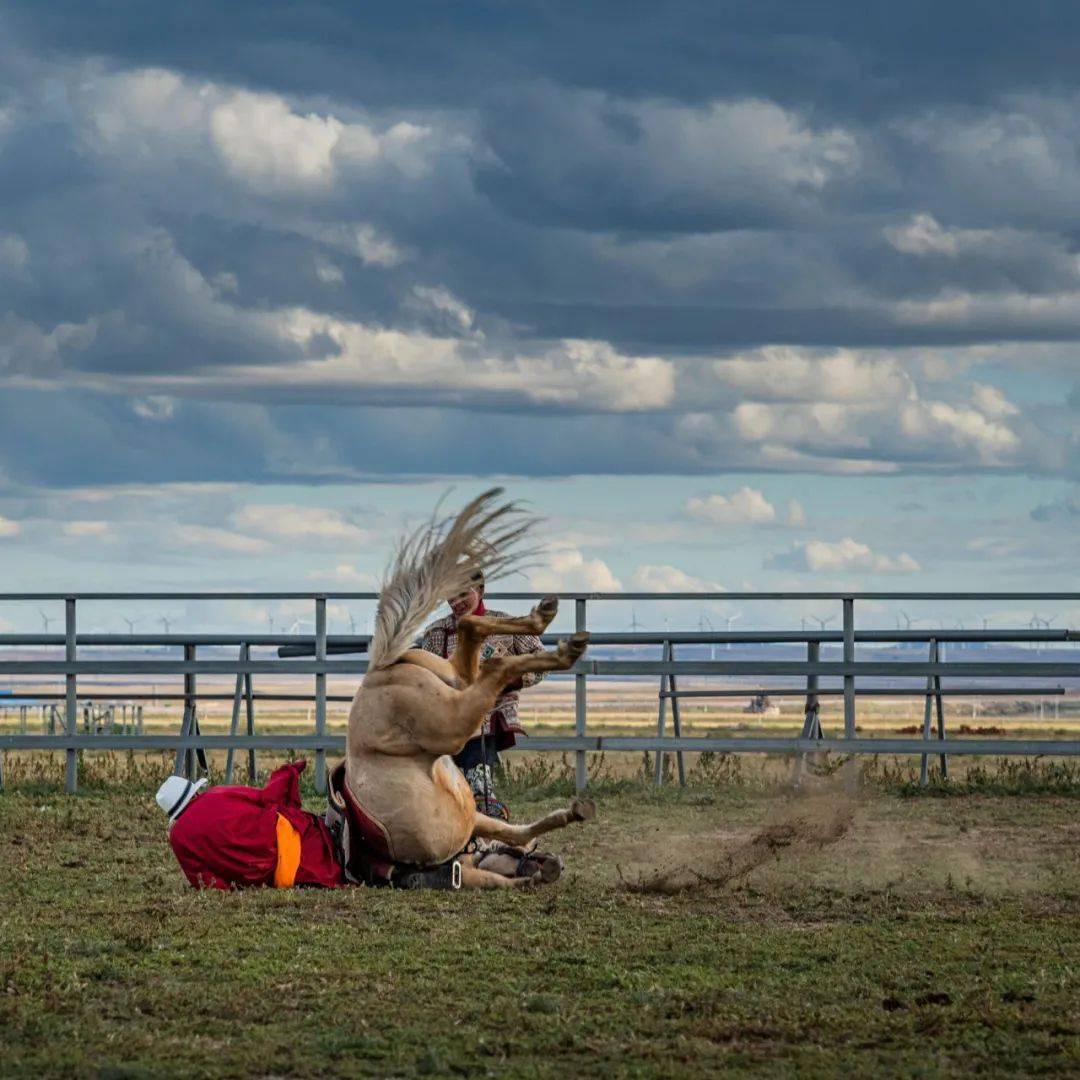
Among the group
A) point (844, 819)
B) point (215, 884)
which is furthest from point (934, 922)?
point (215, 884)

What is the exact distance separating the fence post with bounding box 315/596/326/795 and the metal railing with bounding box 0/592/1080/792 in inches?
0.4

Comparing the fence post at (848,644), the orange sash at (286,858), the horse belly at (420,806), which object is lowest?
the orange sash at (286,858)

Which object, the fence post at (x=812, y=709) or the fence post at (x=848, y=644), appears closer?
the fence post at (x=848, y=644)

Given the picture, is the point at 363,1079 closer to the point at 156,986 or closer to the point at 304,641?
the point at 156,986

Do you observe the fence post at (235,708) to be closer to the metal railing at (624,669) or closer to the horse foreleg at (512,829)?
the metal railing at (624,669)

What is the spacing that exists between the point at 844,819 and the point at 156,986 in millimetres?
4272

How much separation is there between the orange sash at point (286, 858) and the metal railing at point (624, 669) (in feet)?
17.9

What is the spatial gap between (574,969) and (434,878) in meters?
2.43

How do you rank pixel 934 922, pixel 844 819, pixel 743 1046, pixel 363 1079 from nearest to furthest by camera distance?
pixel 363 1079, pixel 743 1046, pixel 934 922, pixel 844 819

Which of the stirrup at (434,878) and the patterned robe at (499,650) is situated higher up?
the patterned robe at (499,650)

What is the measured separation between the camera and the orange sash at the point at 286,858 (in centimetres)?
923

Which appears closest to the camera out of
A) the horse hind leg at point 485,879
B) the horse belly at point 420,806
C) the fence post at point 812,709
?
the horse belly at point 420,806

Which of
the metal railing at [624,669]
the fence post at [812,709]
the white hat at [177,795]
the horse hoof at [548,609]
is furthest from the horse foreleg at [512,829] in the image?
the fence post at [812,709]

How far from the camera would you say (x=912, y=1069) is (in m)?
5.38
